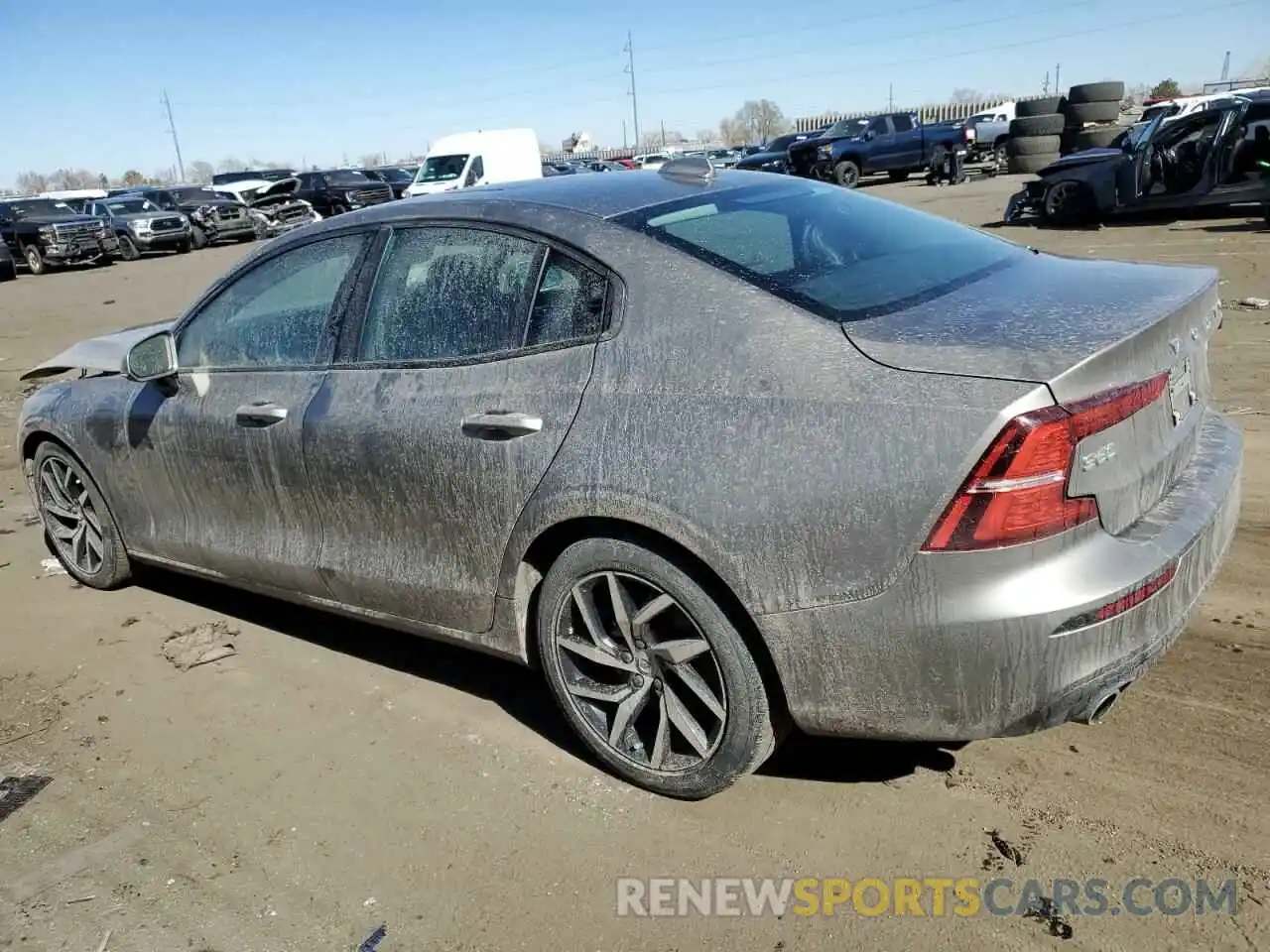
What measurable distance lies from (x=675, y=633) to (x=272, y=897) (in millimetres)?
1250

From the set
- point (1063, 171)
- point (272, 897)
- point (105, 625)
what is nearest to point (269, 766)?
point (272, 897)

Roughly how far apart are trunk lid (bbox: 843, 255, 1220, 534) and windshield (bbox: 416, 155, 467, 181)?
24703 mm

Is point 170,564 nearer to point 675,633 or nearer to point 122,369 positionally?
point 122,369

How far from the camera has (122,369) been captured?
13.6ft

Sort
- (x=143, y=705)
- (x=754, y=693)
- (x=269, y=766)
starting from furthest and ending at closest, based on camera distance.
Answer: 1. (x=143, y=705)
2. (x=269, y=766)
3. (x=754, y=693)

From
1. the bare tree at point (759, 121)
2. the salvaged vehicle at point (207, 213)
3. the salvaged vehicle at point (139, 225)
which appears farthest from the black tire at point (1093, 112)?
the bare tree at point (759, 121)

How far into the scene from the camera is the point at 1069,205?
47.5 feet

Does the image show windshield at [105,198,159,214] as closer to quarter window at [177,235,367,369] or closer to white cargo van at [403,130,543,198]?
white cargo van at [403,130,543,198]

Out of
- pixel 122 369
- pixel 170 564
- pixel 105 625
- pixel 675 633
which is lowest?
pixel 105 625

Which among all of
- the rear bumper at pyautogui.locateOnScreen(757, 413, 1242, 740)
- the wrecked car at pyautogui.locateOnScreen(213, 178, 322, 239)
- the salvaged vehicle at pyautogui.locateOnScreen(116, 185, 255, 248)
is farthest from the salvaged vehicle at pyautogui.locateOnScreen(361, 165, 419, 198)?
the rear bumper at pyautogui.locateOnScreen(757, 413, 1242, 740)

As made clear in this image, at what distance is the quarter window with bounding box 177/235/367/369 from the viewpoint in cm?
354

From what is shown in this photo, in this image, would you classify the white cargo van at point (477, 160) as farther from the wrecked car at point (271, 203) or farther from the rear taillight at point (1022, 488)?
the rear taillight at point (1022, 488)

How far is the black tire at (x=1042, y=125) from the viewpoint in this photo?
23953 mm

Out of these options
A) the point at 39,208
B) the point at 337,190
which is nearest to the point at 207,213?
the point at 337,190
